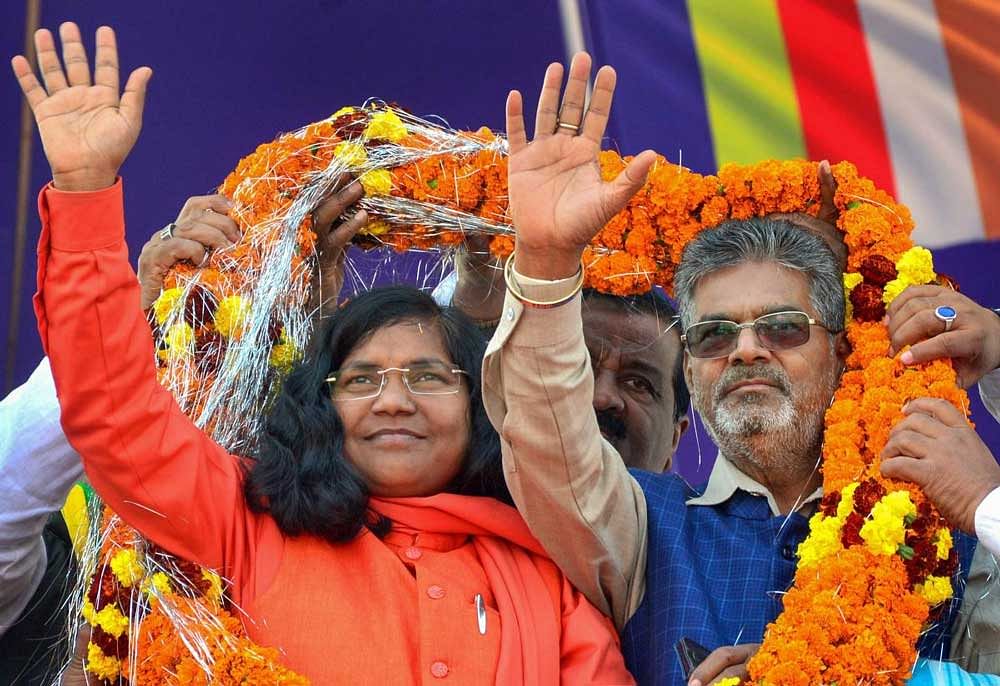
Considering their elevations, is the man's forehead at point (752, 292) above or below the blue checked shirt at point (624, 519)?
above

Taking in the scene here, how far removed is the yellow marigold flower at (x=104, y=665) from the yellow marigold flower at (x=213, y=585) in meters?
0.32

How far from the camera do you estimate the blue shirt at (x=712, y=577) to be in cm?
385

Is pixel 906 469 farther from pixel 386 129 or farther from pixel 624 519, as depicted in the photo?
pixel 386 129

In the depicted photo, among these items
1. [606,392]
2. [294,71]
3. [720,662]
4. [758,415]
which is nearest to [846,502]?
[758,415]

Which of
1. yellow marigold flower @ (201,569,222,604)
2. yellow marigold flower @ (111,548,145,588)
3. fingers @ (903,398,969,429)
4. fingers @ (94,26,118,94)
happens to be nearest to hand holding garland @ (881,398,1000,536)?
fingers @ (903,398,969,429)

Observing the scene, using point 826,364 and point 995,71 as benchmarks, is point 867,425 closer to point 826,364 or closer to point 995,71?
point 826,364

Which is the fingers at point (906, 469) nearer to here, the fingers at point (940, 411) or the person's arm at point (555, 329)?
the fingers at point (940, 411)

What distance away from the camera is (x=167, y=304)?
425 centimetres

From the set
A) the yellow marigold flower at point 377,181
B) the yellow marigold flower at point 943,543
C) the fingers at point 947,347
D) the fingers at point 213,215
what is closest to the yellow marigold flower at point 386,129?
the yellow marigold flower at point 377,181

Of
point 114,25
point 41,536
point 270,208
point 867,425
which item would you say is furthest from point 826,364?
point 114,25

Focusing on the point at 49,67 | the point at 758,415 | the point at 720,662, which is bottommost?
the point at 720,662

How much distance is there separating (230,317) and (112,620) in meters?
0.95

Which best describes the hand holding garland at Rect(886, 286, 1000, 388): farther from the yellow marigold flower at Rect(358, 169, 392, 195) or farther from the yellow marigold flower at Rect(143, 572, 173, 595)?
the yellow marigold flower at Rect(143, 572, 173, 595)

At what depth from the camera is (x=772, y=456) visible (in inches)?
163
